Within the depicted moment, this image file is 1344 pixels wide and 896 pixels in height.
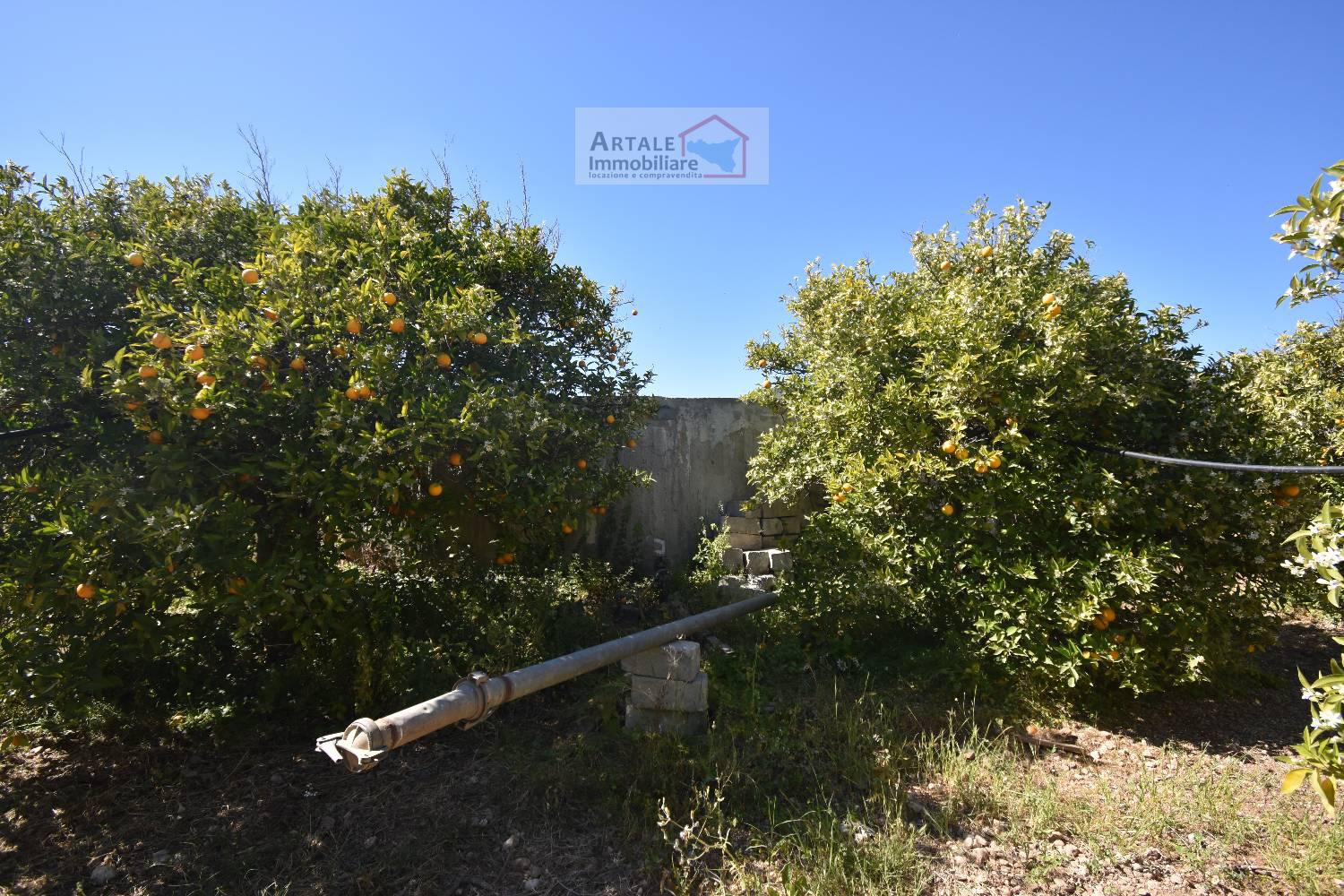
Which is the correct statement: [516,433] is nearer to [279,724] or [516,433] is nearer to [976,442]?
[279,724]

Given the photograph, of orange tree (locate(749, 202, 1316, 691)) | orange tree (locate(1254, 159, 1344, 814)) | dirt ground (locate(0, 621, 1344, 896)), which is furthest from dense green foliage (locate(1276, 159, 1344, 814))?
orange tree (locate(749, 202, 1316, 691))

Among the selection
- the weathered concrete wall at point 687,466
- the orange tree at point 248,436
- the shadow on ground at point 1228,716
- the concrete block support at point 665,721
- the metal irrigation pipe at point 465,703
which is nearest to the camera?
the metal irrigation pipe at point 465,703

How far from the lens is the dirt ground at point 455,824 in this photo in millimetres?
2502

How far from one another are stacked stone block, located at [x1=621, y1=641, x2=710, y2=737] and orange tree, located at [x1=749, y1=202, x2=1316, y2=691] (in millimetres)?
1290

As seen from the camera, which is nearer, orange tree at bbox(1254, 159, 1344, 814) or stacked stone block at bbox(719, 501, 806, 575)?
orange tree at bbox(1254, 159, 1344, 814)

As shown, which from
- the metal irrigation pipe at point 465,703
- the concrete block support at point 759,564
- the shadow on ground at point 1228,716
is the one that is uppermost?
the concrete block support at point 759,564

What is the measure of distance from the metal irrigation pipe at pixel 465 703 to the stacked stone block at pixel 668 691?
113mm

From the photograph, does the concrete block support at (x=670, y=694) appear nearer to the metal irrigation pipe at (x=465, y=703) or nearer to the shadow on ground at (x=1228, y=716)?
the metal irrigation pipe at (x=465, y=703)

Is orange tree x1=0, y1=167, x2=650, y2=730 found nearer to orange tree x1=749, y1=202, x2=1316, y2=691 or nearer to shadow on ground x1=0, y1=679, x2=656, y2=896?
shadow on ground x1=0, y1=679, x2=656, y2=896

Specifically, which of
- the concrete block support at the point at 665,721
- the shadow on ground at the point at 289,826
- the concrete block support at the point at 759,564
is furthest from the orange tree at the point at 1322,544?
the concrete block support at the point at 759,564

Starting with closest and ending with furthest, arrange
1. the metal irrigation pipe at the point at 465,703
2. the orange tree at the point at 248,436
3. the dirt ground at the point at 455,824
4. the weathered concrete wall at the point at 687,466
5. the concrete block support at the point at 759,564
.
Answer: the metal irrigation pipe at the point at 465,703 < the dirt ground at the point at 455,824 < the orange tree at the point at 248,436 < the concrete block support at the point at 759,564 < the weathered concrete wall at the point at 687,466

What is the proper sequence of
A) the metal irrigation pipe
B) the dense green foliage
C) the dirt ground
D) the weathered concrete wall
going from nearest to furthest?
1. the dense green foliage
2. the metal irrigation pipe
3. the dirt ground
4. the weathered concrete wall

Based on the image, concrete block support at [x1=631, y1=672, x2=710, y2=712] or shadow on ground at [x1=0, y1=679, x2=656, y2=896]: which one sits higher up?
concrete block support at [x1=631, y1=672, x2=710, y2=712]

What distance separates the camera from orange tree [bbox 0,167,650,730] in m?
2.65
